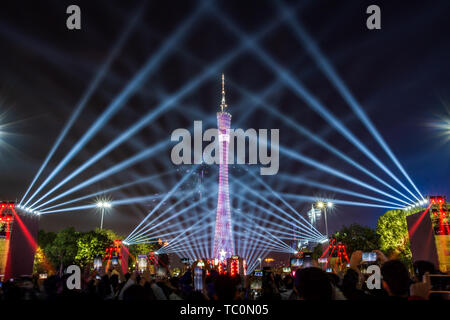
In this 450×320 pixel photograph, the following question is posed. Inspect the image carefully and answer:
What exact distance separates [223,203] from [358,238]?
51.5 m

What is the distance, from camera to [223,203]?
108500 mm

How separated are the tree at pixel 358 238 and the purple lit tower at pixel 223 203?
44494mm

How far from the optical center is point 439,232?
23.8 m

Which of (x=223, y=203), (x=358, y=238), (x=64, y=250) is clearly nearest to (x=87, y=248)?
(x=64, y=250)

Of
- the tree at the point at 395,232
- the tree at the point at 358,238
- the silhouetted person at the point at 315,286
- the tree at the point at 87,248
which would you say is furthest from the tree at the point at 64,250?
the silhouetted person at the point at 315,286

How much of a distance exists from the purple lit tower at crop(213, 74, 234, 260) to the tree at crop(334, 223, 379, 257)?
4449 centimetres

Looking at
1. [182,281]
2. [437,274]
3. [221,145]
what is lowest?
[182,281]

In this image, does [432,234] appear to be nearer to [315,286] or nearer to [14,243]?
[315,286]

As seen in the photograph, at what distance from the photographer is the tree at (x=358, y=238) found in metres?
63.2

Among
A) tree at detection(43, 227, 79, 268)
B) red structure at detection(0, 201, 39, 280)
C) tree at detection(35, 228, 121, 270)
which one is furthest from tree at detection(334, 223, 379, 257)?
red structure at detection(0, 201, 39, 280)

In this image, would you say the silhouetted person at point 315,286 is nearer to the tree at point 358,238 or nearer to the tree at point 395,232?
the tree at point 395,232
